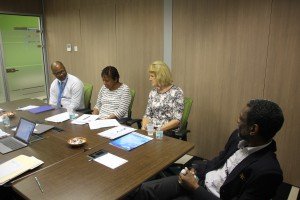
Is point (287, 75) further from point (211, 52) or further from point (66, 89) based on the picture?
point (66, 89)

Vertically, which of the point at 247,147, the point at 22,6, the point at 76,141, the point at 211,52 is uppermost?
the point at 22,6

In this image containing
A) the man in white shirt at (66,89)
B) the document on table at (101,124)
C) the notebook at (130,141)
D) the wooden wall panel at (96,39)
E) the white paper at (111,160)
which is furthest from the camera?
the wooden wall panel at (96,39)

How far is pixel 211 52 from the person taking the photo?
3131mm

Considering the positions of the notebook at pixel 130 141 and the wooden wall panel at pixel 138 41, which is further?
the wooden wall panel at pixel 138 41

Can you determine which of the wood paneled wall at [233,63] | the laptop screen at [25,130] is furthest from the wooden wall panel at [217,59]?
the laptop screen at [25,130]

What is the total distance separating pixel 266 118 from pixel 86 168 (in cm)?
116

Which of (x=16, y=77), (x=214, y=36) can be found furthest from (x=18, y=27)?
(x=214, y=36)

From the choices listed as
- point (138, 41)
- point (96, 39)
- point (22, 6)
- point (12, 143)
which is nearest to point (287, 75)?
point (138, 41)

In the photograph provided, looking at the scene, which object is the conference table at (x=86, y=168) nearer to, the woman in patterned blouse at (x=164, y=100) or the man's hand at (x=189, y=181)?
the man's hand at (x=189, y=181)

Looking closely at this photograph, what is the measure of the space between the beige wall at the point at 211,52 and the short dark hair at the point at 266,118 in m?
1.49

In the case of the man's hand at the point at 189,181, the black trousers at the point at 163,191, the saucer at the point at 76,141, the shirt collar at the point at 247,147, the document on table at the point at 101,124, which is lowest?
the black trousers at the point at 163,191

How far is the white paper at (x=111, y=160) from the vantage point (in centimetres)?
172

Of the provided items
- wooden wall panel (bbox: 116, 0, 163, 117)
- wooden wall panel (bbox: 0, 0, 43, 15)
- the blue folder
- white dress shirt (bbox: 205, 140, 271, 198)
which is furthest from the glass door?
white dress shirt (bbox: 205, 140, 271, 198)

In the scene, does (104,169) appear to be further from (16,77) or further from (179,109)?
(16,77)
